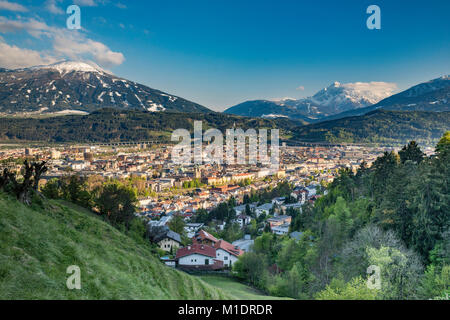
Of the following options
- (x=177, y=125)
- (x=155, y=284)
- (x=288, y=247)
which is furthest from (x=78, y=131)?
(x=155, y=284)

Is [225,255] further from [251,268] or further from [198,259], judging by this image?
[251,268]

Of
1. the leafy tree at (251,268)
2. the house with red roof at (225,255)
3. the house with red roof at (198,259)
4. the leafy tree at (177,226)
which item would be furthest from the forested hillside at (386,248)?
the leafy tree at (177,226)

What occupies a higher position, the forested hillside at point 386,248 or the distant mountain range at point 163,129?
the distant mountain range at point 163,129

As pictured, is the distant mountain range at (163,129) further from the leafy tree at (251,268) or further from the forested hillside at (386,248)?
the leafy tree at (251,268)

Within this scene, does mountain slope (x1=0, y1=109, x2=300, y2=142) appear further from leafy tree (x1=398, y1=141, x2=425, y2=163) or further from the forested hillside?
leafy tree (x1=398, y1=141, x2=425, y2=163)

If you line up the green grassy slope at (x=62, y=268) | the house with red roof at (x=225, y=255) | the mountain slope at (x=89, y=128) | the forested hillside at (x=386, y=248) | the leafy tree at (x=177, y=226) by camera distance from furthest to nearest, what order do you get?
the mountain slope at (x=89, y=128) < the leafy tree at (x=177, y=226) < the house with red roof at (x=225, y=255) < the forested hillside at (x=386, y=248) < the green grassy slope at (x=62, y=268)

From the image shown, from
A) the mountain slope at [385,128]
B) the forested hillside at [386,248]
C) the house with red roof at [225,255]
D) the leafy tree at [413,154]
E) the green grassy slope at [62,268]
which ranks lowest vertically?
the house with red roof at [225,255]
